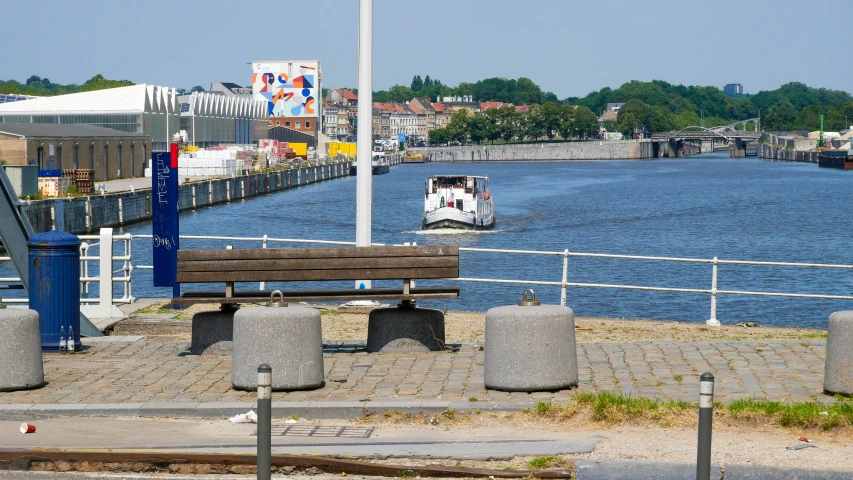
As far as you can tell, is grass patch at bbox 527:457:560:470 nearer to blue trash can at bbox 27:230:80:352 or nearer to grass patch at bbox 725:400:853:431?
grass patch at bbox 725:400:853:431

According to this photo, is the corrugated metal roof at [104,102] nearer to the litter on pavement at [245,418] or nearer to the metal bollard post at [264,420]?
the litter on pavement at [245,418]

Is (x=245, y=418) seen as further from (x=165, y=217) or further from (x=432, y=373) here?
(x=165, y=217)

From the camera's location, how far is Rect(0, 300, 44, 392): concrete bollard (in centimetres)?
1056

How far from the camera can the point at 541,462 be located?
7887 mm

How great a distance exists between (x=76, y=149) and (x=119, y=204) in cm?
1568

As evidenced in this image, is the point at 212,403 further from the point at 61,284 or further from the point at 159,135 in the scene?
the point at 159,135

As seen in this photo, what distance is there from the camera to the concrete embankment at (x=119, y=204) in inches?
2074

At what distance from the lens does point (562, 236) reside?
61.4 m

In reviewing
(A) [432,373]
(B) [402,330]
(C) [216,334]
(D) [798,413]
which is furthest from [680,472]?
(C) [216,334]

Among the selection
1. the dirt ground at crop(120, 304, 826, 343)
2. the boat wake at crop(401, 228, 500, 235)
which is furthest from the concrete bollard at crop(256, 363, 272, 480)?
the boat wake at crop(401, 228, 500, 235)

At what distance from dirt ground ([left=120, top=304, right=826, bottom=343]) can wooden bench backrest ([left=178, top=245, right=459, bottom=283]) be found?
247 centimetres

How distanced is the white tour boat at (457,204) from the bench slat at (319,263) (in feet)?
169

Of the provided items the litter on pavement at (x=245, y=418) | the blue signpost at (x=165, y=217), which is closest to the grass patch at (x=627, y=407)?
the litter on pavement at (x=245, y=418)

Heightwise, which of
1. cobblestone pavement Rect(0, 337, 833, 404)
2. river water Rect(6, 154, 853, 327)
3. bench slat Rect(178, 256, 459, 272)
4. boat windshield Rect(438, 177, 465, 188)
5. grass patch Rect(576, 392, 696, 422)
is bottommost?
river water Rect(6, 154, 853, 327)
